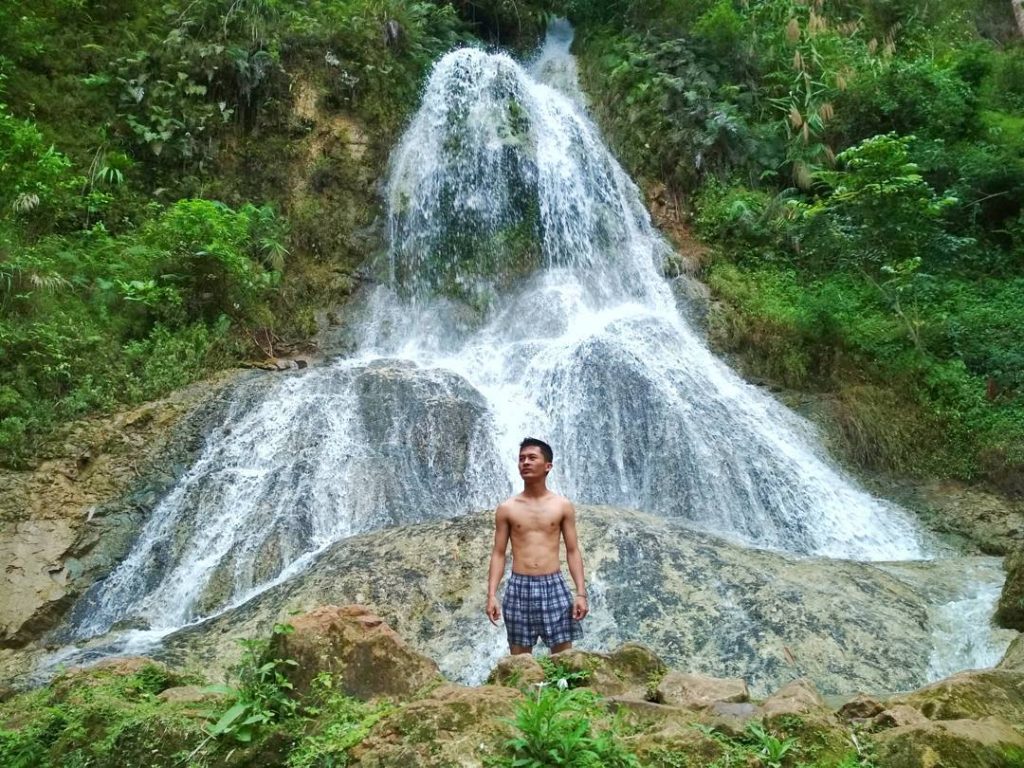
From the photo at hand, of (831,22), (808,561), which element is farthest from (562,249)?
(831,22)

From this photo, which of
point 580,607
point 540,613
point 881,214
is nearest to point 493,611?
point 540,613

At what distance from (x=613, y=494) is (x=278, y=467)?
3.88m

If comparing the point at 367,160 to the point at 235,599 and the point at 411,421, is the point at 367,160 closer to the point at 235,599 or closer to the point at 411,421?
the point at 411,421

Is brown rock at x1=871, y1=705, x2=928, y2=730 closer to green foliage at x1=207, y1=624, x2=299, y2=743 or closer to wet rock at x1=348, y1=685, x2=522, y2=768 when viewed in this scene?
wet rock at x1=348, y1=685, x2=522, y2=768

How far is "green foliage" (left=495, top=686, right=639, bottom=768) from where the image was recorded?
232 cm

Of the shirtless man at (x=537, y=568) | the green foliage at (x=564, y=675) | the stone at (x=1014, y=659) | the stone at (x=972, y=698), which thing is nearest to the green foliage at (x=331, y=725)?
the green foliage at (x=564, y=675)

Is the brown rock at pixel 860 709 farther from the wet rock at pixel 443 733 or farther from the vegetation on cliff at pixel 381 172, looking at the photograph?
the vegetation on cliff at pixel 381 172

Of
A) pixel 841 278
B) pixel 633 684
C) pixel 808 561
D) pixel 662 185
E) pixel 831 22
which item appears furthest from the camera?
pixel 831 22

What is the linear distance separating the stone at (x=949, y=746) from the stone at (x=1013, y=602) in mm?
3314

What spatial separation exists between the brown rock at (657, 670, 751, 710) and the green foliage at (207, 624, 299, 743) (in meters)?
1.57

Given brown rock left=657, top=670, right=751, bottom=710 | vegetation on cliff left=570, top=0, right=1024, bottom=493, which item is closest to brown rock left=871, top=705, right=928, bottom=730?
brown rock left=657, top=670, right=751, bottom=710

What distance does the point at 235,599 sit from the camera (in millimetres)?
6477

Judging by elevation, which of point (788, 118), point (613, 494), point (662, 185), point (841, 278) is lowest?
point (613, 494)

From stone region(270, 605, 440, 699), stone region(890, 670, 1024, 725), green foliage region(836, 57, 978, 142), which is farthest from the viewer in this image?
green foliage region(836, 57, 978, 142)
